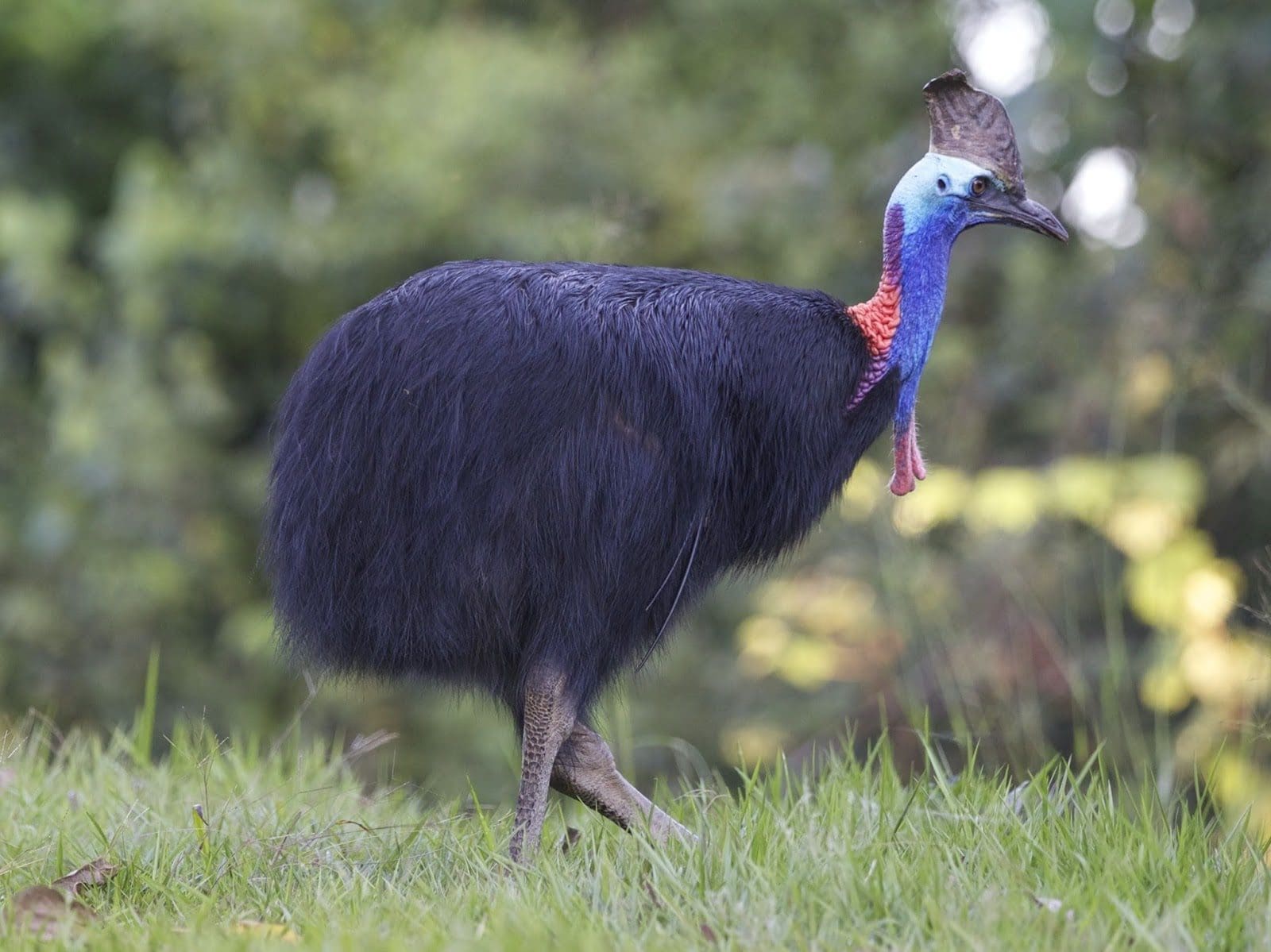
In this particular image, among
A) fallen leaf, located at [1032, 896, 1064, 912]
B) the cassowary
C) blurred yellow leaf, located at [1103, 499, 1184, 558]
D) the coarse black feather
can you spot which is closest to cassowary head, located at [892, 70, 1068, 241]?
the cassowary

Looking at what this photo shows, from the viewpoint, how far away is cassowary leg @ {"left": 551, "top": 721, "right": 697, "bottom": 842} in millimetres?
3096

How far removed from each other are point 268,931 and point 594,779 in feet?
2.78

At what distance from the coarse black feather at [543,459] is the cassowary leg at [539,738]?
40mm

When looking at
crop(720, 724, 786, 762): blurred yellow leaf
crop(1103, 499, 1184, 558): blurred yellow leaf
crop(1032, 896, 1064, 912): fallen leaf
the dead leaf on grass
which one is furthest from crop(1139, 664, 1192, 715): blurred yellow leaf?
the dead leaf on grass

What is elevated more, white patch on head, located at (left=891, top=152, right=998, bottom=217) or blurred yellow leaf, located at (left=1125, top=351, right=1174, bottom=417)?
white patch on head, located at (left=891, top=152, right=998, bottom=217)

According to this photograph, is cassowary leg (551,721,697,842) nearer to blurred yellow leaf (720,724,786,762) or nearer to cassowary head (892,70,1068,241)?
cassowary head (892,70,1068,241)

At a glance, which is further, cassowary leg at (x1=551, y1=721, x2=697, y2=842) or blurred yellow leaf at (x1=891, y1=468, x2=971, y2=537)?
blurred yellow leaf at (x1=891, y1=468, x2=971, y2=537)

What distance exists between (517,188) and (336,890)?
5.55m

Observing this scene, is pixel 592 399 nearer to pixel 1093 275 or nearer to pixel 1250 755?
pixel 1250 755

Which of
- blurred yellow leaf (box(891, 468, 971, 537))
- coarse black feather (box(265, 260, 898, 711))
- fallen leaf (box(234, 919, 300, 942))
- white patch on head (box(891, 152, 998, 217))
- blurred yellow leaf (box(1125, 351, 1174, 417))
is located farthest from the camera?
blurred yellow leaf (box(891, 468, 971, 537))

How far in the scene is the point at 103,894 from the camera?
8.90 ft

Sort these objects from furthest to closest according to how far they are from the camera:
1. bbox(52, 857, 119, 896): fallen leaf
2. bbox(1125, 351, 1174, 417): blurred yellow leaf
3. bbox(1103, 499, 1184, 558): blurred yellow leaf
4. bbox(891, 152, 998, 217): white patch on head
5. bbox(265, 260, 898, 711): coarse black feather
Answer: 1. bbox(1103, 499, 1184, 558): blurred yellow leaf
2. bbox(1125, 351, 1174, 417): blurred yellow leaf
3. bbox(891, 152, 998, 217): white patch on head
4. bbox(265, 260, 898, 711): coarse black feather
5. bbox(52, 857, 119, 896): fallen leaf

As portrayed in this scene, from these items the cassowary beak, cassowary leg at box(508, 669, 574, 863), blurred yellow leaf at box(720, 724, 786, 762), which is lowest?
blurred yellow leaf at box(720, 724, 786, 762)

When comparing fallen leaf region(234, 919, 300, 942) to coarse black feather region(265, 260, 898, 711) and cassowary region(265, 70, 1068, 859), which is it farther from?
coarse black feather region(265, 260, 898, 711)
